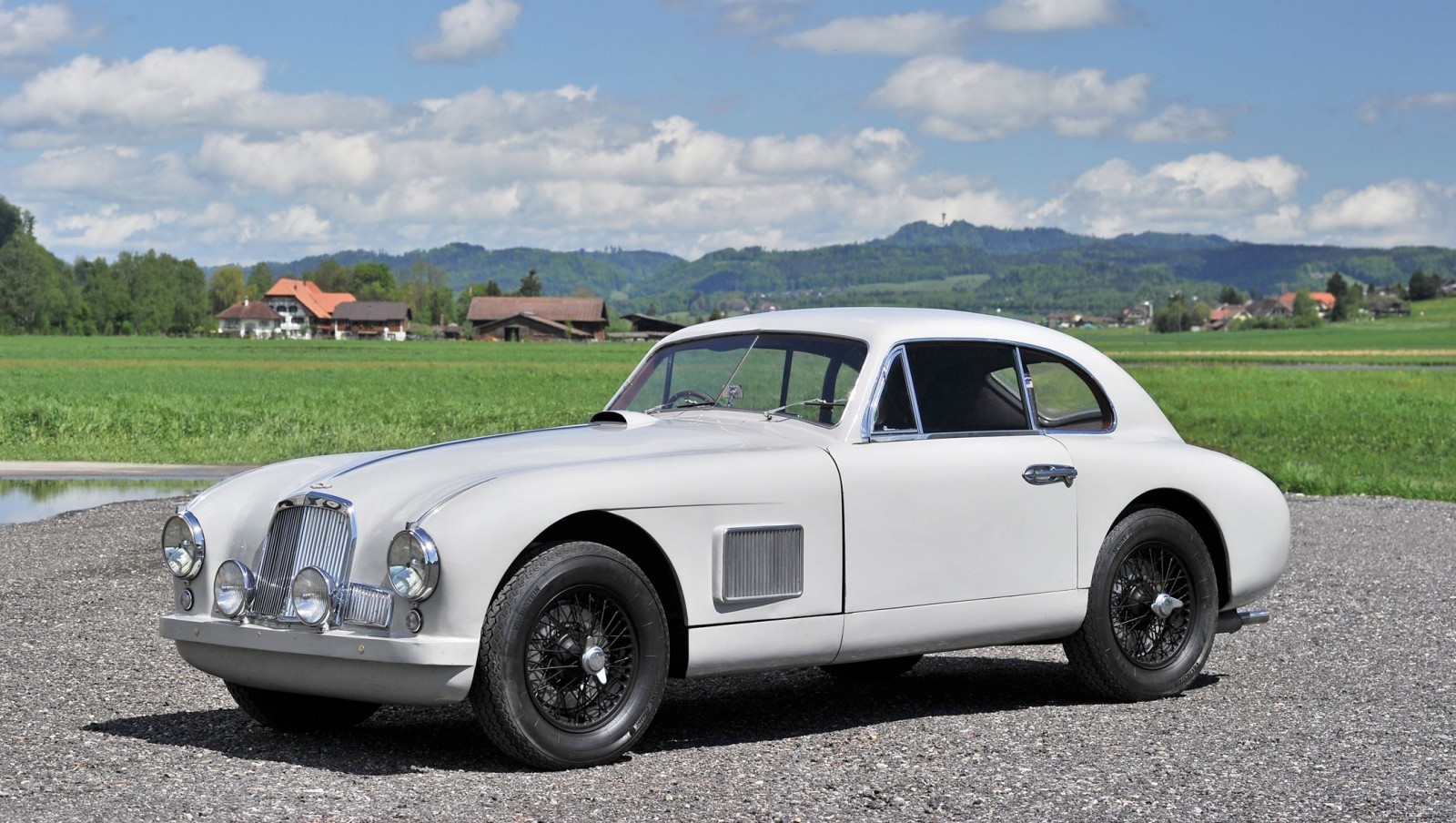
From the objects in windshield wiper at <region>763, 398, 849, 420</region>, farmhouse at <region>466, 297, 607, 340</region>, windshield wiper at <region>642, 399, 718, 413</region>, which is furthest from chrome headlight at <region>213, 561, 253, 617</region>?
farmhouse at <region>466, 297, 607, 340</region>

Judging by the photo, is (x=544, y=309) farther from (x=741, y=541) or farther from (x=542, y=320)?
(x=741, y=541)

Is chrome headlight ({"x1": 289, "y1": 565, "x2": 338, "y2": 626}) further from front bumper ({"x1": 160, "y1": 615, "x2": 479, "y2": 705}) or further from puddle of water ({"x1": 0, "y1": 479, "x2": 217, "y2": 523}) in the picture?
puddle of water ({"x1": 0, "y1": 479, "x2": 217, "y2": 523})

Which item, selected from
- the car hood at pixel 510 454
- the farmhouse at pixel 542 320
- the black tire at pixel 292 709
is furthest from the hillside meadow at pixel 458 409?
the farmhouse at pixel 542 320

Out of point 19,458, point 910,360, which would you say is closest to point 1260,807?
point 910,360

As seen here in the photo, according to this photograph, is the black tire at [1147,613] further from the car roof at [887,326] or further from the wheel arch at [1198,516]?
the car roof at [887,326]

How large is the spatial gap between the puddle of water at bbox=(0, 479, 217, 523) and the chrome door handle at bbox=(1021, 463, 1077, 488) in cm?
1318

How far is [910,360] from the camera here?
680 cm

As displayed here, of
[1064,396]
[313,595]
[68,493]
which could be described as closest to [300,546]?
[313,595]

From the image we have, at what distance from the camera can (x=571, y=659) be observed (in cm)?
557

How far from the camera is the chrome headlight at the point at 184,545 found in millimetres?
6051

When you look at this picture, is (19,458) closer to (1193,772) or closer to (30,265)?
(1193,772)

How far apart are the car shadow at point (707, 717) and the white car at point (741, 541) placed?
21 centimetres

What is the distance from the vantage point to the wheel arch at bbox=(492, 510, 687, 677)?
18.5 feet

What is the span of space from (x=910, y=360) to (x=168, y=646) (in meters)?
4.56
